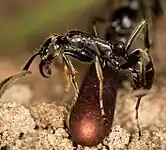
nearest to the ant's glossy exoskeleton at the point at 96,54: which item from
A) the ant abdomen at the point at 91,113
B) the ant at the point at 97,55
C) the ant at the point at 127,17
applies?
the ant at the point at 97,55

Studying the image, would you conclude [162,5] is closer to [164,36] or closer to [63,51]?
[164,36]

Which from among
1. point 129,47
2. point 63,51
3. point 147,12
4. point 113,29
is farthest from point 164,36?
point 63,51

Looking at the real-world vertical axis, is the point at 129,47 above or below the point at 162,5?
below

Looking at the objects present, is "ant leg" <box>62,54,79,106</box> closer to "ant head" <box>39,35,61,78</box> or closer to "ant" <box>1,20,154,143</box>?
"ant" <box>1,20,154,143</box>

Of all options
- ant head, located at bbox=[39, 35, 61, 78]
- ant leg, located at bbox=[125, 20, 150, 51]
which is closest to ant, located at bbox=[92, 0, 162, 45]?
ant leg, located at bbox=[125, 20, 150, 51]

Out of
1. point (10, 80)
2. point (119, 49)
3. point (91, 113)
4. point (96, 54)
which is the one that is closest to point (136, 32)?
point (119, 49)

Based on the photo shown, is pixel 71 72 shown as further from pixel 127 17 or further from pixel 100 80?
pixel 127 17

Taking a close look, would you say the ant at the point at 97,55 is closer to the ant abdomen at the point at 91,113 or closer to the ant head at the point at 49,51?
the ant head at the point at 49,51
